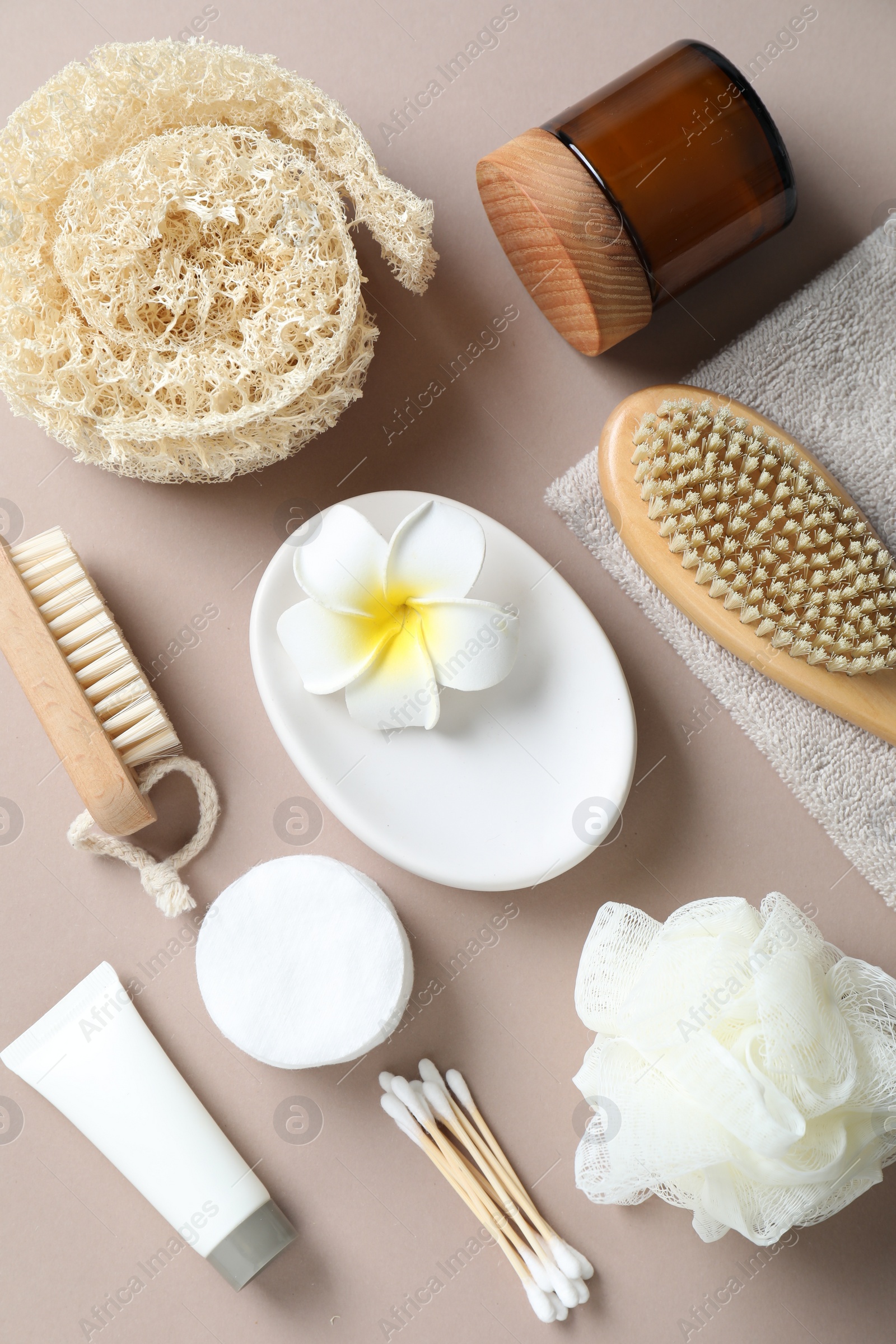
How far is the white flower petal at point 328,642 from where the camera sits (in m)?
0.66

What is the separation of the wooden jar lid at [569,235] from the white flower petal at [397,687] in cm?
29

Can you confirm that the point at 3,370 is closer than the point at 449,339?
Yes

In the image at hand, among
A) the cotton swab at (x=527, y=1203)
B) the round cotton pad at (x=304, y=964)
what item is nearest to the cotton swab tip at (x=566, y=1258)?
the cotton swab at (x=527, y=1203)

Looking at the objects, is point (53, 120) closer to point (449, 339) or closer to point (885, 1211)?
point (449, 339)

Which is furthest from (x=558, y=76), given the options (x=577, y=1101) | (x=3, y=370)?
(x=577, y=1101)

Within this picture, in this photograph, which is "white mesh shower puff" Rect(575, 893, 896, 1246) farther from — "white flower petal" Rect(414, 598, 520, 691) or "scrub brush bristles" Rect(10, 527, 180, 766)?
"scrub brush bristles" Rect(10, 527, 180, 766)

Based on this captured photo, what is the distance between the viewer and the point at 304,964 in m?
0.67

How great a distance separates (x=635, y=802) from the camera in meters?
0.74

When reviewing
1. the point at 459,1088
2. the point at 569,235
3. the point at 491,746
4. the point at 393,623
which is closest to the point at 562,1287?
the point at 459,1088

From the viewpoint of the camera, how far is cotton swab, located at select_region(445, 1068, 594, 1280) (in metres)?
0.70

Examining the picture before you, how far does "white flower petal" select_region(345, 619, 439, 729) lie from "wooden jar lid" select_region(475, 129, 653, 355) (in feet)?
0.94

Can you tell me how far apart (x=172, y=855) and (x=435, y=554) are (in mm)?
352

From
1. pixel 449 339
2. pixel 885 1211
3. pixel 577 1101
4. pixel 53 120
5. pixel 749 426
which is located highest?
pixel 53 120

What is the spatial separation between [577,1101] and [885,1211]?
275mm
